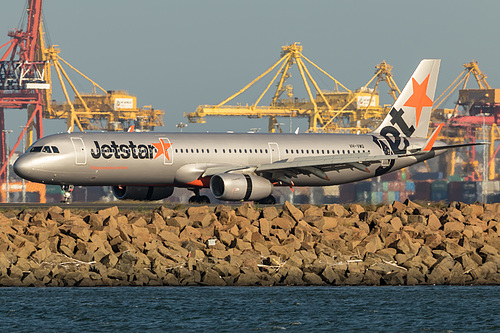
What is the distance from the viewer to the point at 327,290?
29.5 metres

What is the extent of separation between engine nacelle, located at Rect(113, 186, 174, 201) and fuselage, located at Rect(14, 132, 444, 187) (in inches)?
57.8

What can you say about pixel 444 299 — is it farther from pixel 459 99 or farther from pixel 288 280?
pixel 459 99

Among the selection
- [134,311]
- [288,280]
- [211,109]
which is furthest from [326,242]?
[211,109]

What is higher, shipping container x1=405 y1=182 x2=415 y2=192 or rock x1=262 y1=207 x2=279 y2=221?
rock x1=262 y1=207 x2=279 y2=221

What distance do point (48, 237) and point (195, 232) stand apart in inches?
195

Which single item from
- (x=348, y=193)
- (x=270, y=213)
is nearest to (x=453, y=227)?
(x=270, y=213)

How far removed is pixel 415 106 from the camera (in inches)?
2218

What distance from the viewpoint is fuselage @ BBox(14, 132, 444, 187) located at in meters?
44.8

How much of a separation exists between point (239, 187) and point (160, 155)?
4096mm

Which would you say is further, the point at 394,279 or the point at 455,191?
the point at 455,191

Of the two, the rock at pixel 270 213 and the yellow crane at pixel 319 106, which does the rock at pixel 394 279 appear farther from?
the yellow crane at pixel 319 106

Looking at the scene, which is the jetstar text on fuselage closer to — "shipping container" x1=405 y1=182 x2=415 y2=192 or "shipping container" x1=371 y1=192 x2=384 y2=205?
"shipping container" x1=371 y1=192 x2=384 y2=205

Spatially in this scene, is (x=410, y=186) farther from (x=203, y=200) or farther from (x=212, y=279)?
(x=212, y=279)

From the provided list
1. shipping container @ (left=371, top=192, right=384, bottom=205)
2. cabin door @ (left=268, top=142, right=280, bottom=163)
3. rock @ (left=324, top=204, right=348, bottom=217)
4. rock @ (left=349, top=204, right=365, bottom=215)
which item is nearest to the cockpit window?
cabin door @ (left=268, top=142, right=280, bottom=163)
